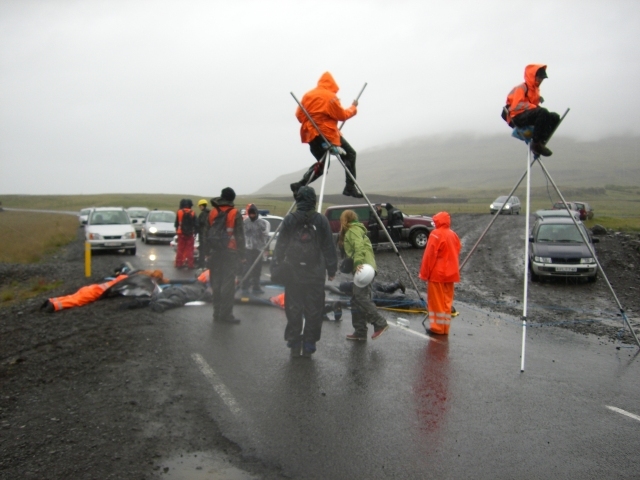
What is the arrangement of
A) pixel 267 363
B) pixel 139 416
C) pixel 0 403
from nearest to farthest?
pixel 139 416, pixel 0 403, pixel 267 363

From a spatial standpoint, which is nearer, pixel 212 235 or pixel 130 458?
pixel 130 458

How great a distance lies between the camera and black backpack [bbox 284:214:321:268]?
733cm

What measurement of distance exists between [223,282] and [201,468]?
536cm

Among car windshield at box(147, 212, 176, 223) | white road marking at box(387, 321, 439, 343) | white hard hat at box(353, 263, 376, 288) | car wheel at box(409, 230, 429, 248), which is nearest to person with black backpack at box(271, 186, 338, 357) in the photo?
white hard hat at box(353, 263, 376, 288)

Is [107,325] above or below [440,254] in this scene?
below

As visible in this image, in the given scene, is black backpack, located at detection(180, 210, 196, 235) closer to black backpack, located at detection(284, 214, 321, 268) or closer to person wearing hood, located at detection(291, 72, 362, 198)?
person wearing hood, located at detection(291, 72, 362, 198)

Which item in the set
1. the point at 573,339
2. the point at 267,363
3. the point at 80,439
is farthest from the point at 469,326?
the point at 80,439

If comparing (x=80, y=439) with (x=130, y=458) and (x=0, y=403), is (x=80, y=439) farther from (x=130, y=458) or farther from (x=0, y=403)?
(x=0, y=403)

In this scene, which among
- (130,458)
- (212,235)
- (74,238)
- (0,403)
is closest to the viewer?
(130,458)

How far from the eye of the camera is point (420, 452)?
183 inches

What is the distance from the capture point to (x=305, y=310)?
7383mm

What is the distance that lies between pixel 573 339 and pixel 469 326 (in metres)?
1.62

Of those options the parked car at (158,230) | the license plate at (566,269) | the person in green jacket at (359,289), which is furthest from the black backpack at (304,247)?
the parked car at (158,230)

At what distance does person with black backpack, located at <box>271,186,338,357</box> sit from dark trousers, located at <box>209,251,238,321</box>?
2.27 metres
